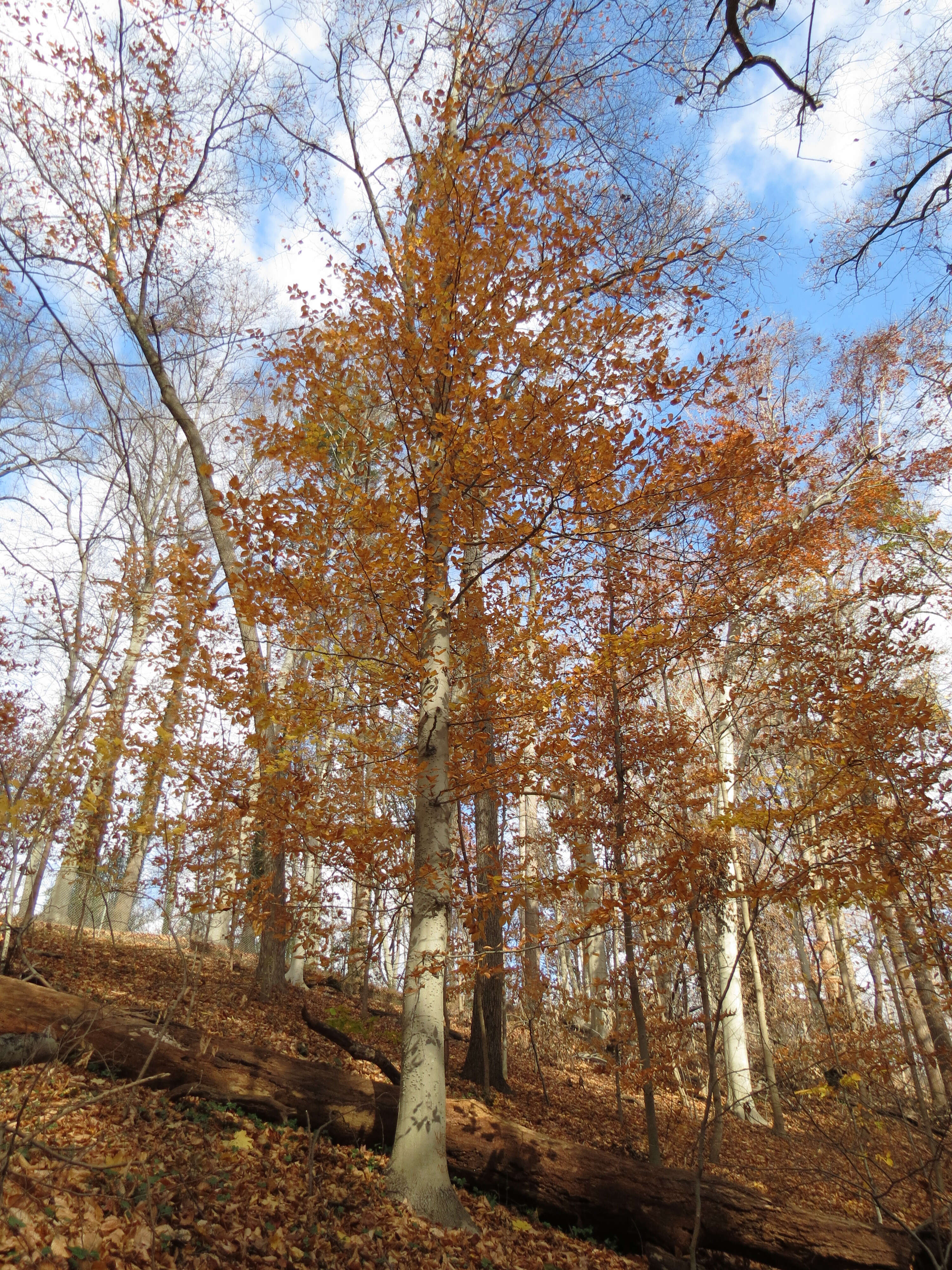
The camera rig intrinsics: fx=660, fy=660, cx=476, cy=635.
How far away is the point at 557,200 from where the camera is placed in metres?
7.58

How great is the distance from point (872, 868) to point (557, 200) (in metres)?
8.27

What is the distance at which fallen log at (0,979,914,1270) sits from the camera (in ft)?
15.7

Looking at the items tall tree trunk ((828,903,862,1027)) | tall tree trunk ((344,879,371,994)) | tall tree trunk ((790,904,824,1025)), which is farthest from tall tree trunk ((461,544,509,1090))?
tall tree trunk ((790,904,824,1025))

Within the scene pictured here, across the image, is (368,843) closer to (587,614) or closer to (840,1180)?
(840,1180)

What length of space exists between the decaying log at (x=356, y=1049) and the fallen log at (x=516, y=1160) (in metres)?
0.20

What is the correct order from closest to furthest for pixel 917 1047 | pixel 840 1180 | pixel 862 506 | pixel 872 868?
pixel 840 1180 < pixel 872 868 < pixel 917 1047 < pixel 862 506

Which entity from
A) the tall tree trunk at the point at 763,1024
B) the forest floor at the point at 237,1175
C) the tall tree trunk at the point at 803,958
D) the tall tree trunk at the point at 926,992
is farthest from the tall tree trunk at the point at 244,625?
the tall tree trunk at the point at 803,958

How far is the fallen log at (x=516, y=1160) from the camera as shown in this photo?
477 centimetres

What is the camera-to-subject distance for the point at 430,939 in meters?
4.79

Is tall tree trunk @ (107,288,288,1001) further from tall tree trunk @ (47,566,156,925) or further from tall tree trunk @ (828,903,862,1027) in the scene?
tall tree trunk @ (828,903,862,1027)

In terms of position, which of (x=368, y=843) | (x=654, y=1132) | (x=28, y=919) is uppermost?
(x=368, y=843)

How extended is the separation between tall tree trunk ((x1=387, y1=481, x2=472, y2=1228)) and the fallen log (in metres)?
0.80

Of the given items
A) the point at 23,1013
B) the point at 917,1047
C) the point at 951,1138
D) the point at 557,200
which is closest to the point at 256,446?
the point at 557,200

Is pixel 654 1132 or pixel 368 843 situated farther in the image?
pixel 654 1132
